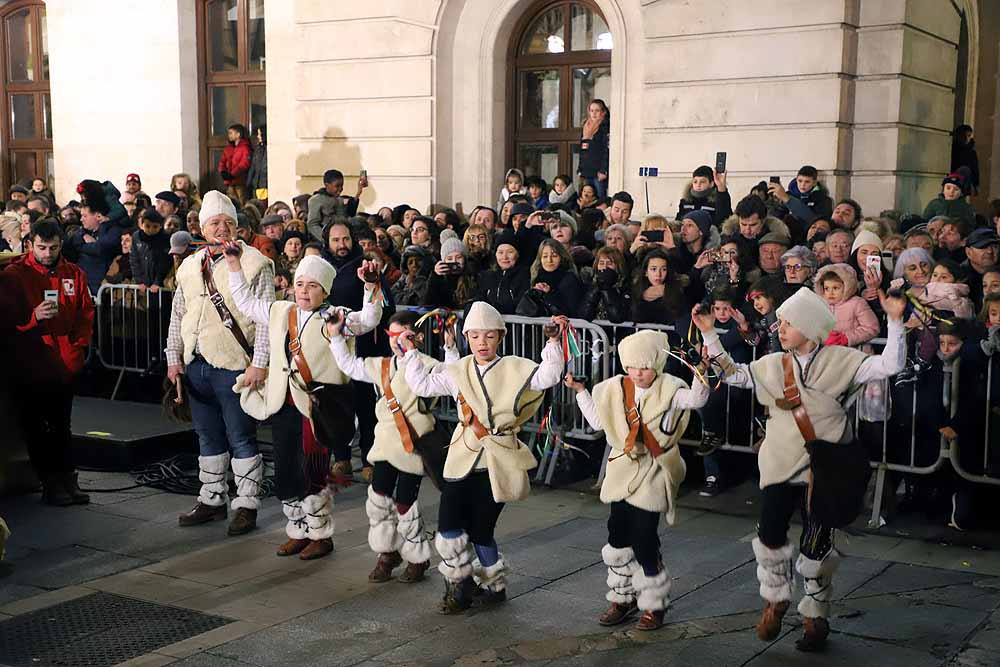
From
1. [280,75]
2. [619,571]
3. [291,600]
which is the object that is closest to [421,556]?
[291,600]

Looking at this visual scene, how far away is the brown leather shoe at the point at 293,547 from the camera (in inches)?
295

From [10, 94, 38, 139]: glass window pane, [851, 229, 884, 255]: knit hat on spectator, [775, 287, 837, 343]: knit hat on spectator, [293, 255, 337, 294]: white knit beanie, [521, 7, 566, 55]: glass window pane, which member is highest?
[521, 7, 566, 55]: glass window pane

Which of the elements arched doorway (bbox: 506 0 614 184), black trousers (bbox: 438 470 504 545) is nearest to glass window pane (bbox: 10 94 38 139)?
arched doorway (bbox: 506 0 614 184)

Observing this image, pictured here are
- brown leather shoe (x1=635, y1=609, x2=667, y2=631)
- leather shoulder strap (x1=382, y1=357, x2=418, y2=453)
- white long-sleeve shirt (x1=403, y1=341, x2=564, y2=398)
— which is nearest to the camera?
brown leather shoe (x1=635, y1=609, x2=667, y2=631)

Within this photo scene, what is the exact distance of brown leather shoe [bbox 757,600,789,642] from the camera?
5941mm

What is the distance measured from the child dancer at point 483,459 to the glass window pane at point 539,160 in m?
9.49

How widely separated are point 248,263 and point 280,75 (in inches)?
402

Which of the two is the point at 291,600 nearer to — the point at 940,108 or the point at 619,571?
the point at 619,571

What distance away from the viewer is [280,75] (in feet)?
57.2

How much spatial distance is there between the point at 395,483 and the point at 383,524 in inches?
9.0

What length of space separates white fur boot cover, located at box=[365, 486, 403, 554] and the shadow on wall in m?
9.60

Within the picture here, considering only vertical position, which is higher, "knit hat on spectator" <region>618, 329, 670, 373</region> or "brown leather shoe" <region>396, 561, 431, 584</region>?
"knit hat on spectator" <region>618, 329, 670, 373</region>

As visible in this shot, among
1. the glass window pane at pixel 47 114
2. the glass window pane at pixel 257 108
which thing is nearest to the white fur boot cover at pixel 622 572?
the glass window pane at pixel 257 108

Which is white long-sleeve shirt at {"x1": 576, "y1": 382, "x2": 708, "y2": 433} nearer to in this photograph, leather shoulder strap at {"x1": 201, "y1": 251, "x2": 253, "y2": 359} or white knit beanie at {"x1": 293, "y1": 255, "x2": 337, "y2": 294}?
white knit beanie at {"x1": 293, "y1": 255, "x2": 337, "y2": 294}
